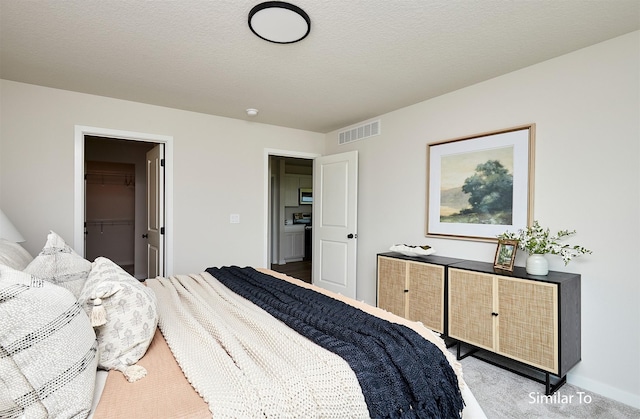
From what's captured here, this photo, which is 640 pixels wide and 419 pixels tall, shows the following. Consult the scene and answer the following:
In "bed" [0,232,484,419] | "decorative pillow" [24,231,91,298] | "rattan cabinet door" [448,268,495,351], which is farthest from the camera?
"rattan cabinet door" [448,268,495,351]

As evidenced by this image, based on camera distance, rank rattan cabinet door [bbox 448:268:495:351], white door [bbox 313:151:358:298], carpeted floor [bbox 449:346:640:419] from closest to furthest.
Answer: carpeted floor [bbox 449:346:640:419] < rattan cabinet door [bbox 448:268:495:351] < white door [bbox 313:151:358:298]

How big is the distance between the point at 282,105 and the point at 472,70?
189 cm

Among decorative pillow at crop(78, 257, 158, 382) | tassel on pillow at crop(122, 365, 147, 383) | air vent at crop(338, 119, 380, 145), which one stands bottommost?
tassel on pillow at crop(122, 365, 147, 383)

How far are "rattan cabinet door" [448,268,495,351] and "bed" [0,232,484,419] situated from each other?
1205 mm

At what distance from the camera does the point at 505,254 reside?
99.6 inches

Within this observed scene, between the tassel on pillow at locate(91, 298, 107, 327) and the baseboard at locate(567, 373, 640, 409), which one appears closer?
the tassel on pillow at locate(91, 298, 107, 327)

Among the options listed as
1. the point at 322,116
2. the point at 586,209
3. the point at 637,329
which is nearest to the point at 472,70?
the point at 586,209

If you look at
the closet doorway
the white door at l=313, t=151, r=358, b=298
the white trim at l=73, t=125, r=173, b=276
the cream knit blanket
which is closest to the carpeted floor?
the cream knit blanket

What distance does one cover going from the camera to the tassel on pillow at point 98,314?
1120 millimetres

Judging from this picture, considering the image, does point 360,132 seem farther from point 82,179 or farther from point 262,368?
point 262,368

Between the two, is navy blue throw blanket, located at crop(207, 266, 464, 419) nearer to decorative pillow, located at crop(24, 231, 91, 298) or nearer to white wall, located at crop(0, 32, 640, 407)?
decorative pillow, located at crop(24, 231, 91, 298)

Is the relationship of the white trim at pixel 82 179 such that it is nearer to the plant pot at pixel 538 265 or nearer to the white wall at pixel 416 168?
the white wall at pixel 416 168

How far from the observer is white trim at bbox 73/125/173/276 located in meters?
A: 3.12

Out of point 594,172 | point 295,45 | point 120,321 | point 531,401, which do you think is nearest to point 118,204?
point 295,45
